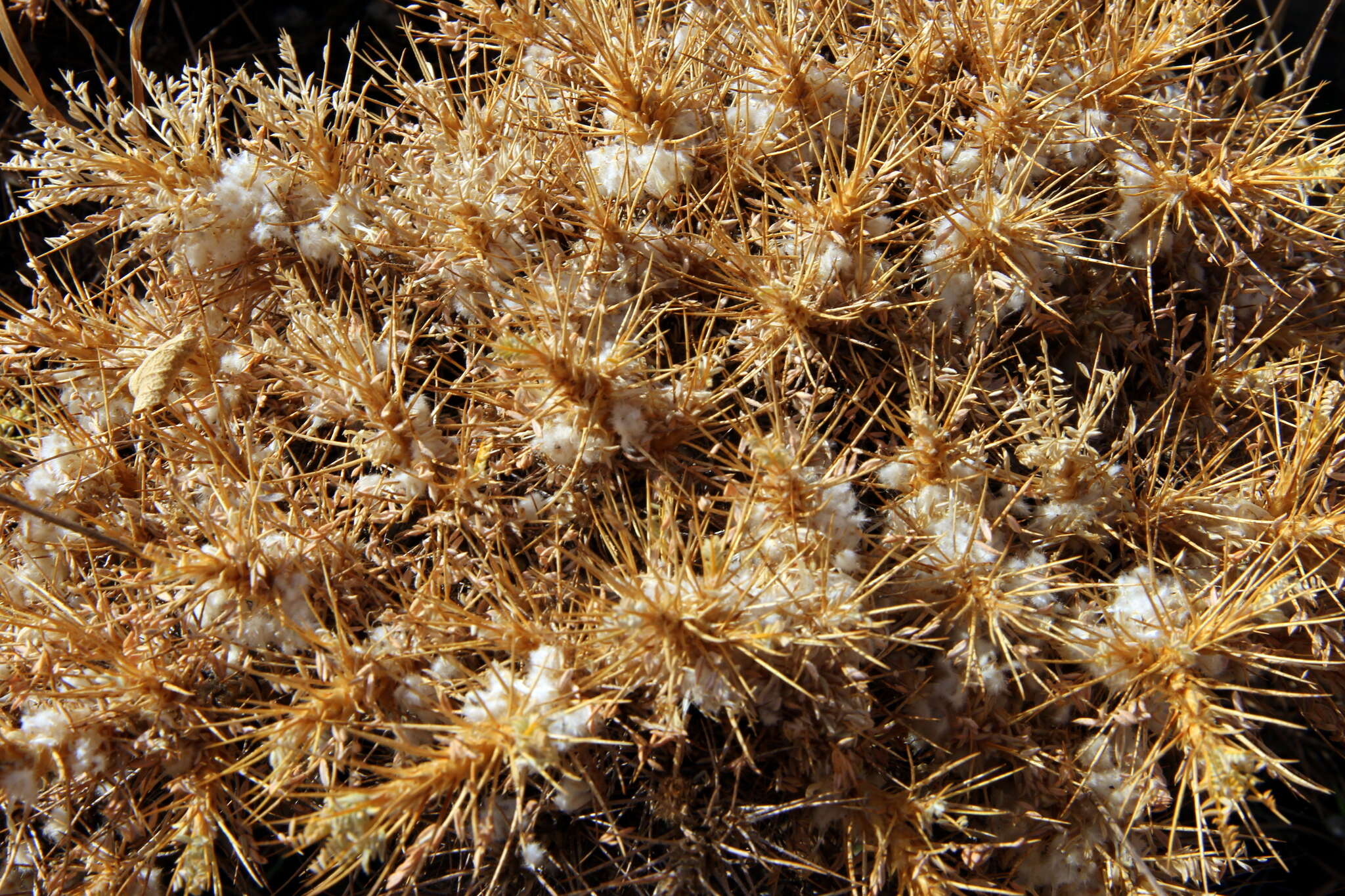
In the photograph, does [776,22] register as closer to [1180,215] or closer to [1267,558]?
[1180,215]

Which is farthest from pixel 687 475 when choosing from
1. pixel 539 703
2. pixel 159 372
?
pixel 159 372

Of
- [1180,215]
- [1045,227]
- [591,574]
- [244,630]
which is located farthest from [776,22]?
[244,630]

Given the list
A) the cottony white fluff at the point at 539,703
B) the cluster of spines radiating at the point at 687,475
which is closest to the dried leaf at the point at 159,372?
the cluster of spines radiating at the point at 687,475

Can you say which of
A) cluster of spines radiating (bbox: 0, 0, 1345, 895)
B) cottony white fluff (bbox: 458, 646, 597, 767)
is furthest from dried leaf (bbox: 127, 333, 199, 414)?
cottony white fluff (bbox: 458, 646, 597, 767)

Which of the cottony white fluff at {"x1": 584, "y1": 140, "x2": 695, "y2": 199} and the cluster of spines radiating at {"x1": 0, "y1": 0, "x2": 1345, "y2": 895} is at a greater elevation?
the cottony white fluff at {"x1": 584, "y1": 140, "x2": 695, "y2": 199}

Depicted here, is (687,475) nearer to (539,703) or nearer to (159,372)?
(539,703)

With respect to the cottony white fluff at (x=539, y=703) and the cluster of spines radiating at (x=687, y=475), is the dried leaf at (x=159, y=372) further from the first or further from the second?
the cottony white fluff at (x=539, y=703)

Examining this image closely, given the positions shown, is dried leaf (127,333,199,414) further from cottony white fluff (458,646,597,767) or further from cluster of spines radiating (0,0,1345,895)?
cottony white fluff (458,646,597,767)
